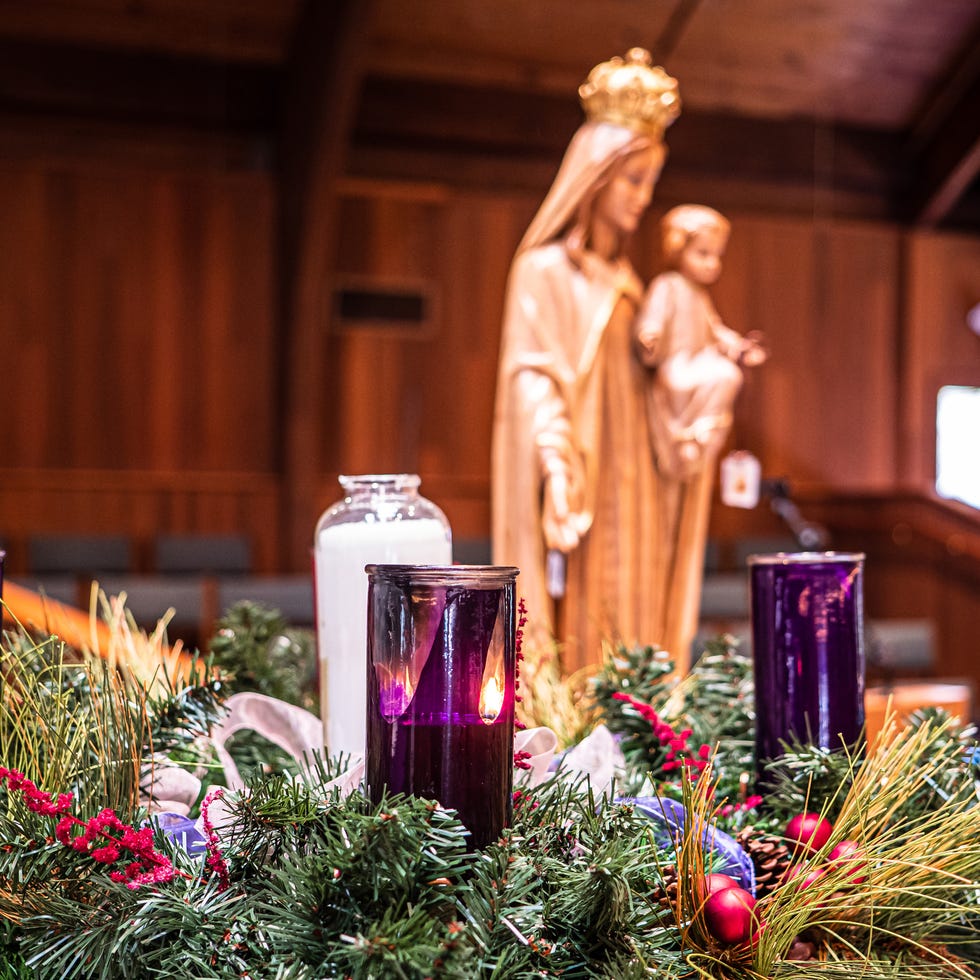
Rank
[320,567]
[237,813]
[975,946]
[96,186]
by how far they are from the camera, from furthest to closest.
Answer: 1. [96,186]
2. [320,567]
3. [975,946]
4. [237,813]

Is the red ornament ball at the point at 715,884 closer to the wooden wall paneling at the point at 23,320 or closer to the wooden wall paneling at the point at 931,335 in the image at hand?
the wooden wall paneling at the point at 23,320

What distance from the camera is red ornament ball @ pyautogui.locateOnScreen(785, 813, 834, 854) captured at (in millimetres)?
583

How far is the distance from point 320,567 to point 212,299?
600 cm

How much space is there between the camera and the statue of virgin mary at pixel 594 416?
60.4 inches

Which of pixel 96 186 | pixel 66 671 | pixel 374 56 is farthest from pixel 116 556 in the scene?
pixel 66 671

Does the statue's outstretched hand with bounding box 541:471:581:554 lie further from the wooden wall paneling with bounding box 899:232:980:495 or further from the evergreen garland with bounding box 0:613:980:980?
the wooden wall paneling with bounding box 899:232:980:495

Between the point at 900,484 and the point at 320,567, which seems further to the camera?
the point at 900,484

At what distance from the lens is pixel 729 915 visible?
20.2 inches

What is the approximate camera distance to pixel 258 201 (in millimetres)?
6508

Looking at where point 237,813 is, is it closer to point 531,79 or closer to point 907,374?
point 531,79

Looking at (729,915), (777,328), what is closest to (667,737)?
(729,915)

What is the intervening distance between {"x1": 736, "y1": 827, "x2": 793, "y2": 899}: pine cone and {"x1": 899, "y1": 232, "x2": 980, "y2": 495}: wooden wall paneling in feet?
23.9

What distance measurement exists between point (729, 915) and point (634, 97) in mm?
1262

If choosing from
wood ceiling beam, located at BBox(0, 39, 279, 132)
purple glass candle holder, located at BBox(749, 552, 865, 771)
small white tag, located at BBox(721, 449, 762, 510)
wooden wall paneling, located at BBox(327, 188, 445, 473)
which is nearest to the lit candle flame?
purple glass candle holder, located at BBox(749, 552, 865, 771)
